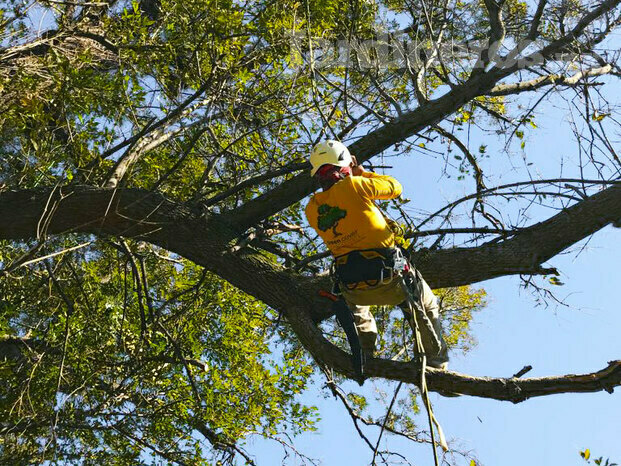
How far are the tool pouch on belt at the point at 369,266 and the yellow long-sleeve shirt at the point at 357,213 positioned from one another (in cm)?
4

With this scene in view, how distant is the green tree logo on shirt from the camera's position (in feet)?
14.9

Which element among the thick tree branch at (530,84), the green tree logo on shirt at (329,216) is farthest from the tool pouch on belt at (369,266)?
the thick tree branch at (530,84)

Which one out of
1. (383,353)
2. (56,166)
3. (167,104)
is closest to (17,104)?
(56,166)

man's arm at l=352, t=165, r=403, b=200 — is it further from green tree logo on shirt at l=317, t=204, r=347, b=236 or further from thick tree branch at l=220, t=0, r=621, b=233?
thick tree branch at l=220, t=0, r=621, b=233

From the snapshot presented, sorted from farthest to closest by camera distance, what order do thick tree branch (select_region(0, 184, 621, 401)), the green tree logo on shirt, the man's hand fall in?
the man's hand → the green tree logo on shirt → thick tree branch (select_region(0, 184, 621, 401))

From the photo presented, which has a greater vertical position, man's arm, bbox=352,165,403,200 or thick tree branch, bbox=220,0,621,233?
thick tree branch, bbox=220,0,621,233

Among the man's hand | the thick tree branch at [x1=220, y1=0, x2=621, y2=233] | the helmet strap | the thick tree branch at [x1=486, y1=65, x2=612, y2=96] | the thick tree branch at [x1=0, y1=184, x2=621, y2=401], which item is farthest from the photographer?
the thick tree branch at [x1=486, y1=65, x2=612, y2=96]

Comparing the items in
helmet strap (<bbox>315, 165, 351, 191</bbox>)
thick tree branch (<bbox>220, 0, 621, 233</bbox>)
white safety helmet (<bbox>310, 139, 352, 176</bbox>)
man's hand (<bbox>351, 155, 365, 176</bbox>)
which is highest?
thick tree branch (<bbox>220, 0, 621, 233</bbox>)

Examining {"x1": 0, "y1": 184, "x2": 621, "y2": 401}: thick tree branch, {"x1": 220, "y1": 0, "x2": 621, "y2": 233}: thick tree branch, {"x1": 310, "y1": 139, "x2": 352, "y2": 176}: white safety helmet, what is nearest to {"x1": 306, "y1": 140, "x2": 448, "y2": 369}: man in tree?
{"x1": 310, "y1": 139, "x2": 352, "y2": 176}: white safety helmet

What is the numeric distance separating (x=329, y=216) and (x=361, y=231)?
23 centimetres

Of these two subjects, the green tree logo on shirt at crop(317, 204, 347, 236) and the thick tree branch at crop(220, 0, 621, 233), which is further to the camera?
the thick tree branch at crop(220, 0, 621, 233)

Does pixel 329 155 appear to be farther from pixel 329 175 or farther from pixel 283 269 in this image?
pixel 283 269

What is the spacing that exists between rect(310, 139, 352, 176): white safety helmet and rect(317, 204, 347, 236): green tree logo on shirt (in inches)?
11.3

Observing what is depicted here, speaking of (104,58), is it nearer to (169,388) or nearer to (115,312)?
(115,312)
